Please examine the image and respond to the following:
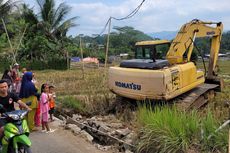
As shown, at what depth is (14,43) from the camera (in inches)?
1475


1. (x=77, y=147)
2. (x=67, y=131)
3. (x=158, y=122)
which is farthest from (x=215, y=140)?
(x=67, y=131)

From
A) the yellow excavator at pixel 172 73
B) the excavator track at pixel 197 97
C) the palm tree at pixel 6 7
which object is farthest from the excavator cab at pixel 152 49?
the palm tree at pixel 6 7

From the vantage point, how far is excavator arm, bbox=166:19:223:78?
46.3 ft

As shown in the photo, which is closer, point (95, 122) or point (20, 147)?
point (20, 147)

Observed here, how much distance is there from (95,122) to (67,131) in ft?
3.02

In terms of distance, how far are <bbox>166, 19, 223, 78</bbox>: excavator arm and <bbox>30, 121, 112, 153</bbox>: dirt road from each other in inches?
223

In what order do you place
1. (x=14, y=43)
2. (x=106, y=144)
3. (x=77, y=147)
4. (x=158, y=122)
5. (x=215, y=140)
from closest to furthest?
(x=215, y=140), (x=158, y=122), (x=77, y=147), (x=106, y=144), (x=14, y=43)

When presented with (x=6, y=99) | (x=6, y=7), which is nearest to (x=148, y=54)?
(x=6, y=99)

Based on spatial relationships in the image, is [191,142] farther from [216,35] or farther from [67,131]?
[216,35]

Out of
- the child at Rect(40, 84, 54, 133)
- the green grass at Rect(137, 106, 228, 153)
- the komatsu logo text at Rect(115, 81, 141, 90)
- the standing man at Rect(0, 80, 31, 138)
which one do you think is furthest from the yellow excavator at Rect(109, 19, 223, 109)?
the standing man at Rect(0, 80, 31, 138)

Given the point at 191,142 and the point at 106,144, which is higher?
the point at 191,142

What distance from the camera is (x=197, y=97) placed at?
12.7m

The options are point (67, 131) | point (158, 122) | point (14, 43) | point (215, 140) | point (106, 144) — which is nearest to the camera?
point (215, 140)

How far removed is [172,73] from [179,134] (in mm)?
4604
